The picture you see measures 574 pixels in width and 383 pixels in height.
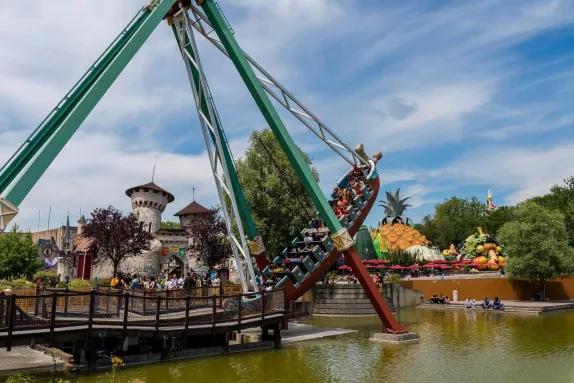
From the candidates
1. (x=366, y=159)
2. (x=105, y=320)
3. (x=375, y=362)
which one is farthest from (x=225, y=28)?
(x=375, y=362)

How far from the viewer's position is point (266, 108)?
2081 cm

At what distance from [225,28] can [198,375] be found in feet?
46.4

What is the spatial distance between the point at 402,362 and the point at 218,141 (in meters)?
11.4

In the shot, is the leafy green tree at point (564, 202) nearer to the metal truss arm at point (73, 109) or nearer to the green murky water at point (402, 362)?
the green murky water at point (402, 362)

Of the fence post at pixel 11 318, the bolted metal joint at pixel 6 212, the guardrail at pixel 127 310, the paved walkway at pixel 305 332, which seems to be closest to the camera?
the bolted metal joint at pixel 6 212

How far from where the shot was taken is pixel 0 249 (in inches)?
2714

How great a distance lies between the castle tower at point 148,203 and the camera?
69125 mm

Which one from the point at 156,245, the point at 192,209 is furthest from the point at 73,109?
the point at 192,209

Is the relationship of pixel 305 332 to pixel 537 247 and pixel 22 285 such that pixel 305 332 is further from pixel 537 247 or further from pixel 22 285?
pixel 537 247

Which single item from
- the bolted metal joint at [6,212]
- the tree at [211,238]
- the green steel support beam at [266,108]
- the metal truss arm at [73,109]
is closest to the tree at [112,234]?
the tree at [211,238]

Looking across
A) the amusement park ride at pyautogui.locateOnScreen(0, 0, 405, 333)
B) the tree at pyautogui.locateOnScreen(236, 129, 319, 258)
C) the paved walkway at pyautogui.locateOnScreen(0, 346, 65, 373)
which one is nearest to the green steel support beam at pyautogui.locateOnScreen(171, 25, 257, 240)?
the amusement park ride at pyautogui.locateOnScreen(0, 0, 405, 333)

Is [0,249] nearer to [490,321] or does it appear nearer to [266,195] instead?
[266,195]

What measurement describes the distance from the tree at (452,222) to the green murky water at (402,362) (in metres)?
77.9

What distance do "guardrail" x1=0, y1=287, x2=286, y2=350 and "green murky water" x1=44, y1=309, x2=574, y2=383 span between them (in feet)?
4.59
